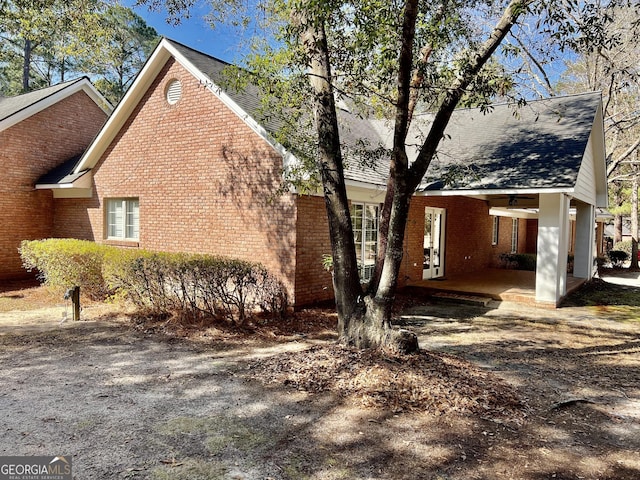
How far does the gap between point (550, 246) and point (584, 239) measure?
6603 millimetres

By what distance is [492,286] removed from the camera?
13.8 m

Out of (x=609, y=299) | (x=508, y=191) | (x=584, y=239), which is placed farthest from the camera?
(x=584, y=239)

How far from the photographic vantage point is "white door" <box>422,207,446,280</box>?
14.3 metres

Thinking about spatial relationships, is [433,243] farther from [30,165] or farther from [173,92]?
[30,165]

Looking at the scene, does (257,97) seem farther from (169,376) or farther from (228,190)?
(169,376)

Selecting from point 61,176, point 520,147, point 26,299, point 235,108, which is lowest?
point 26,299

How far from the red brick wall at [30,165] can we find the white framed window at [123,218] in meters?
2.99

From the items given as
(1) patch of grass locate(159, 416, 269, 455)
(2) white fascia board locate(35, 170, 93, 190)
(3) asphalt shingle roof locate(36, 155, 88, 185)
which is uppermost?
(3) asphalt shingle roof locate(36, 155, 88, 185)

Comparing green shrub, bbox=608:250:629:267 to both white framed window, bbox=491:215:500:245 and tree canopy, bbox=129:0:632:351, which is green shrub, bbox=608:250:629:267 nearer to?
white framed window, bbox=491:215:500:245

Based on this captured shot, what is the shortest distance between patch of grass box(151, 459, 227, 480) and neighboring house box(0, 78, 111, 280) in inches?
514

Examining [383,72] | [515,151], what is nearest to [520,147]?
[515,151]

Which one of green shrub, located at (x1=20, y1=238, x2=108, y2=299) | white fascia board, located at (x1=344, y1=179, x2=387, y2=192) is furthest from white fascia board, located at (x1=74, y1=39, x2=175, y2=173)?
white fascia board, located at (x1=344, y1=179, x2=387, y2=192)

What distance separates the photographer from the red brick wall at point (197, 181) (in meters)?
9.59

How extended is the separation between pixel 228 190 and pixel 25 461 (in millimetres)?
7378
